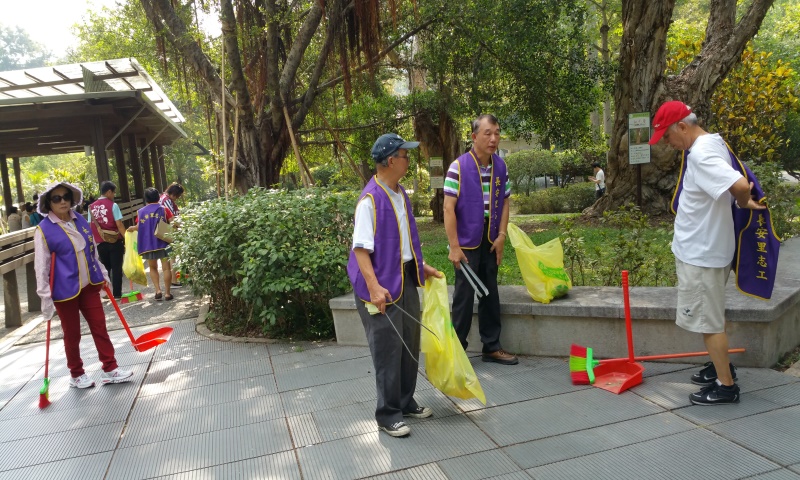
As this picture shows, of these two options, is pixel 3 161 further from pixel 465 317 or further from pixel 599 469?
pixel 599 469

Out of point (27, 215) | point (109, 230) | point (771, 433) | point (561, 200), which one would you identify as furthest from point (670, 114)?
point (27, 215)

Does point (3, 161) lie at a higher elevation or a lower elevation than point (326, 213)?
higher

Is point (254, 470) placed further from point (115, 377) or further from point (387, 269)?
point (115, 377)

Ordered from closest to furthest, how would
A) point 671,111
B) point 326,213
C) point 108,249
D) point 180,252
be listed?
point 671,111, point 326,213, point 180,252, point 108,249

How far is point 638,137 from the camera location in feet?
40.1

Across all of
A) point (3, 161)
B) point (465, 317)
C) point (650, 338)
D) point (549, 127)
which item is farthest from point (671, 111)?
point (3, 161)

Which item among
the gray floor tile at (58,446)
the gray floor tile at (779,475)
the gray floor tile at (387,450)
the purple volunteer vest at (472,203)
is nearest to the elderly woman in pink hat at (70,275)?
the gray floor tile at (58,446)

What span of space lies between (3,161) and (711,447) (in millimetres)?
22265

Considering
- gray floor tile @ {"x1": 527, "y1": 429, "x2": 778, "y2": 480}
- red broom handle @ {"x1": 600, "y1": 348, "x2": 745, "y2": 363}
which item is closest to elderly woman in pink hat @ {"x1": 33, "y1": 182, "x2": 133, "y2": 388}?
gray floor tile @ {"x1": 527, "y1": 429, "x2": 778, "y2": 480}

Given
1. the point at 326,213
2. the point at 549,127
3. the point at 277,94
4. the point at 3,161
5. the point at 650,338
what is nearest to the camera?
the point at 650,338

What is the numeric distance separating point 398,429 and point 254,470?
2.79ft

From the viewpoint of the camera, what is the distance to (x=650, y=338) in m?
4.52

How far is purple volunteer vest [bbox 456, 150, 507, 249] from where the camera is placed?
4.58 metres

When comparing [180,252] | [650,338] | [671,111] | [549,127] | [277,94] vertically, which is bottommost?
[650,338]
